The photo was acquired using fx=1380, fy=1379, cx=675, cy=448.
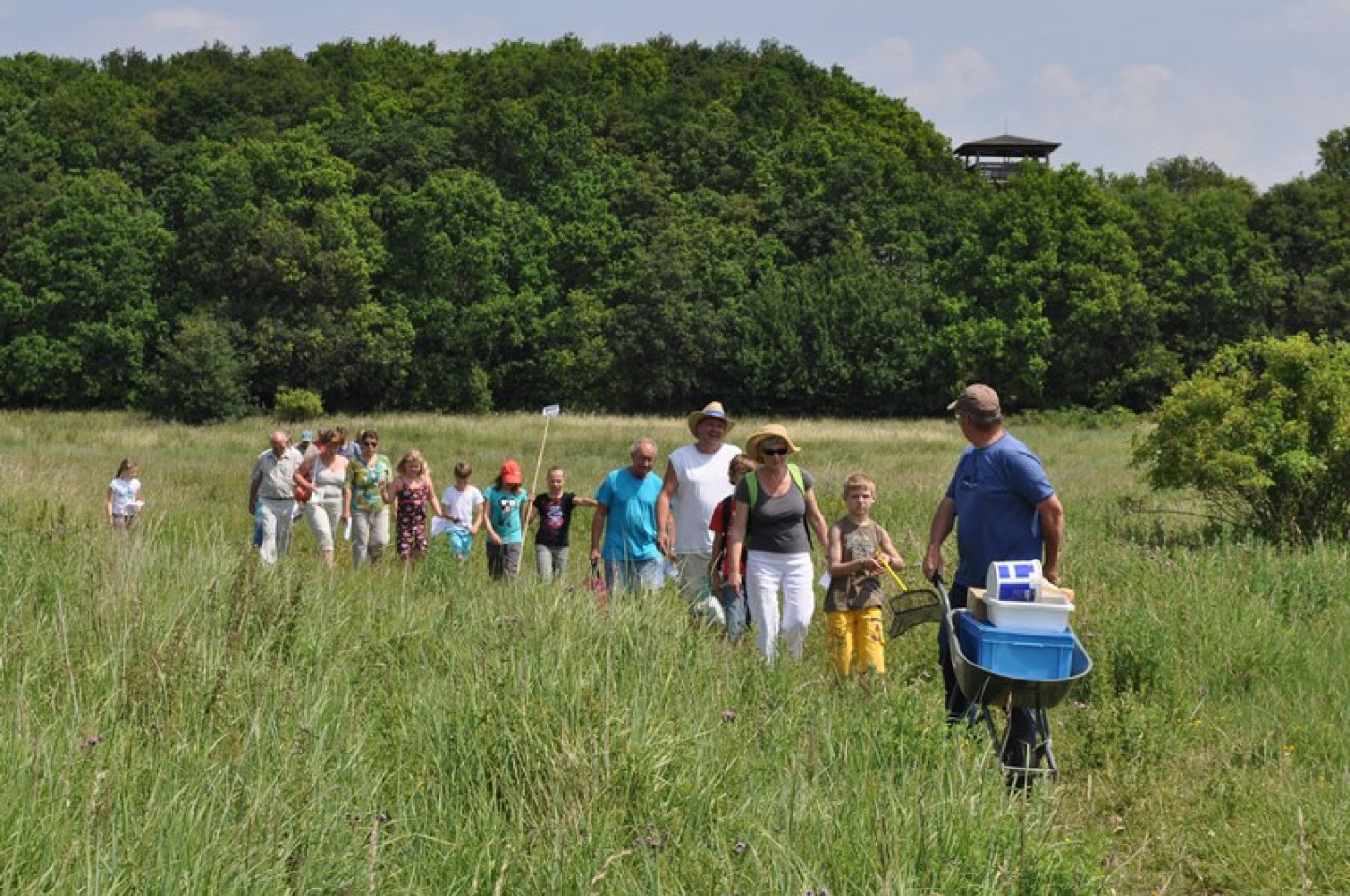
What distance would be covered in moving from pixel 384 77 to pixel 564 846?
77.6 m

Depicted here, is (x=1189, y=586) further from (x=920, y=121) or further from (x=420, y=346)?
(x=920, y=121)

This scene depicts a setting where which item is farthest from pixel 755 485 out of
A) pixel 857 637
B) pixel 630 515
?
pixel 630 515

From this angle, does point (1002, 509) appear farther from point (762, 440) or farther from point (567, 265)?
point (567, 265)

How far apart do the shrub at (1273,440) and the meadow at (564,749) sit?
15.9 ft

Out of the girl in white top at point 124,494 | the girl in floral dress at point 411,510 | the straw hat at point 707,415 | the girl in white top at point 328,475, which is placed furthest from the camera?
the girl in white top at point 124,494

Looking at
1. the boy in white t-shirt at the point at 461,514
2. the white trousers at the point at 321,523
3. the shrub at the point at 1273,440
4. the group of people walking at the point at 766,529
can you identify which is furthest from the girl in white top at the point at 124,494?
the shrub at the point at 1273,440

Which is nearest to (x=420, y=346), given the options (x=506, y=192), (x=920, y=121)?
(x=506, y=192)

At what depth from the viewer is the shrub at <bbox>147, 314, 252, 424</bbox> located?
50.1 meters

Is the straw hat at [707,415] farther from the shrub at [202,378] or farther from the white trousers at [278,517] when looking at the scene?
the shrub at [202,378]

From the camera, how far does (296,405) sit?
52938 mm

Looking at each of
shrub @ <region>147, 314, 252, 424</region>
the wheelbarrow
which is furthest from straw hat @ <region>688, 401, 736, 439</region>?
shrub @ <region>147, 314, 252, 424</region>

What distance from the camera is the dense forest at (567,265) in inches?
2167

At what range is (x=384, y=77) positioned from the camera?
7681cm

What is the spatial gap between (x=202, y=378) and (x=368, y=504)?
132 ft
